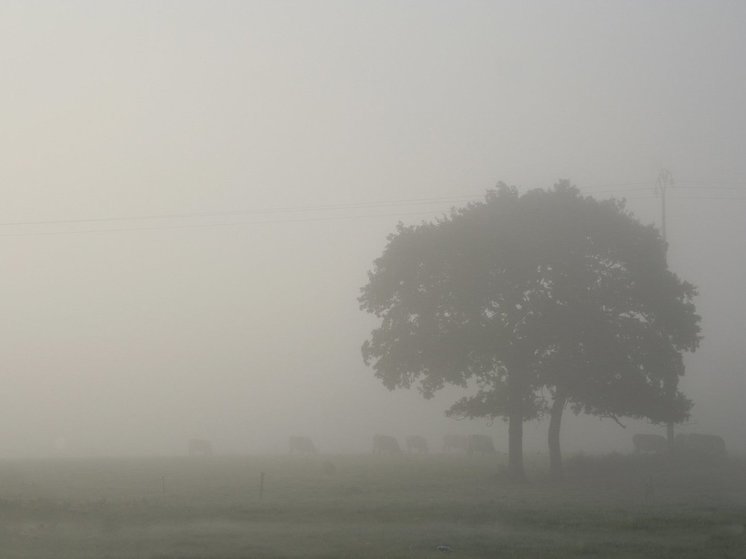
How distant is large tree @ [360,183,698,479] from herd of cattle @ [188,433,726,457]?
52.1 ft

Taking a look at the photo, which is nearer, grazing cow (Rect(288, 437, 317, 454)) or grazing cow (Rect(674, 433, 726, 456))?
grazing cow (Rect(674, 433, 726, 456))

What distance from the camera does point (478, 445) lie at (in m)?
86.1

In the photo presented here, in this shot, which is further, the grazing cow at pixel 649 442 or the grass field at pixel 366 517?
the grazing cow at pixel 649 442

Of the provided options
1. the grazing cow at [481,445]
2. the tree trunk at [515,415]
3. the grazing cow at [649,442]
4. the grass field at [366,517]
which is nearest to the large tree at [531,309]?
the tree trunk at [515,415]

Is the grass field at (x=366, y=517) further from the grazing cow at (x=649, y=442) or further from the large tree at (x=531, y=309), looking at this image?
the grazing cow at (x=649, y=442)

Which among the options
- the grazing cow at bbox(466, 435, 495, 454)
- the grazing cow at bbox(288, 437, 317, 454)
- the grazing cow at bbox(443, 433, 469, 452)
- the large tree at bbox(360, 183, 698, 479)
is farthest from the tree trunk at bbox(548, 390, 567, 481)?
the grazing cow at bbox(288, 437, 317, 454)

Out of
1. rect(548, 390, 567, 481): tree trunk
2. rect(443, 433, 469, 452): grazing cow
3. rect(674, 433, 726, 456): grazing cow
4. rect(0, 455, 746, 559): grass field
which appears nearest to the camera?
rect(0, 455, 746, 559): grass field

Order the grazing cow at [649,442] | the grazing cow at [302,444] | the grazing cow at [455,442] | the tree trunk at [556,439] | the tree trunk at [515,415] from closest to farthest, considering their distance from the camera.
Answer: the tree trunk at [515,415] < the tree trunk at [556,439] < the grazing cow at [649,442] < the grazing cow at [455,442] < the grazing cow at [302,444]

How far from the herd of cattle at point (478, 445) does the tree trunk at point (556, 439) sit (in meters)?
15.0

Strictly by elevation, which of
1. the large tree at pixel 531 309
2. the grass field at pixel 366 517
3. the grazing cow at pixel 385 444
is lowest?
the grass field at pixel 366 517

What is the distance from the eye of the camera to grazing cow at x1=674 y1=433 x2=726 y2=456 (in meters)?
66.3

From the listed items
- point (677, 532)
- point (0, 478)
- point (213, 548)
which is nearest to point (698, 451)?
point (677, 532)

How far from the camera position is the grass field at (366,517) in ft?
81.3

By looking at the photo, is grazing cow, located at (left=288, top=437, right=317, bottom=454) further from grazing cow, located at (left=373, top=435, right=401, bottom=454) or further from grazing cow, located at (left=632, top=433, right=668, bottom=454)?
grazing cow, located at (left=632, top=433, right=668, bottom=454)
